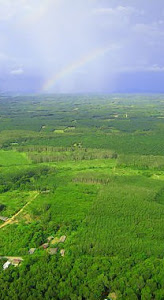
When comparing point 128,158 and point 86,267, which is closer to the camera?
point 86,267

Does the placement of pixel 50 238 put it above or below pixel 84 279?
above

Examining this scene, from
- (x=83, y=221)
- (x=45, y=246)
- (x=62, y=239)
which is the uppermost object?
(x=83, y=221)

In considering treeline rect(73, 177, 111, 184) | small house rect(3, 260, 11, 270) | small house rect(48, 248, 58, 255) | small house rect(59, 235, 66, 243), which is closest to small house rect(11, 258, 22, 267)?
small house rect(3, 260, 11, 270)

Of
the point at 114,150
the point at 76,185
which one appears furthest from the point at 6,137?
the point at 76,185

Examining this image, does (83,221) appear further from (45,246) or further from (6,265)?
(6,265)

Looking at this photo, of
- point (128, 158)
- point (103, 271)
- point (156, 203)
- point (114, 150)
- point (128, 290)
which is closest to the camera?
point (128, 290)

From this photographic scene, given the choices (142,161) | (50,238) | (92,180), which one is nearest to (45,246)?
(50,238)

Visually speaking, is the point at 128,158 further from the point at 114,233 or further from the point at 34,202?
→ the point at 114,233

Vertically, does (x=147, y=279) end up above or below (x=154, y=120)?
below

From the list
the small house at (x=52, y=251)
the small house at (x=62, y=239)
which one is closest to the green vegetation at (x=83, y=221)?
the small house at (x=52, y=251)

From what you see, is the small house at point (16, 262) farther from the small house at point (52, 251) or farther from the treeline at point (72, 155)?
the treeline at point (72, 155)
